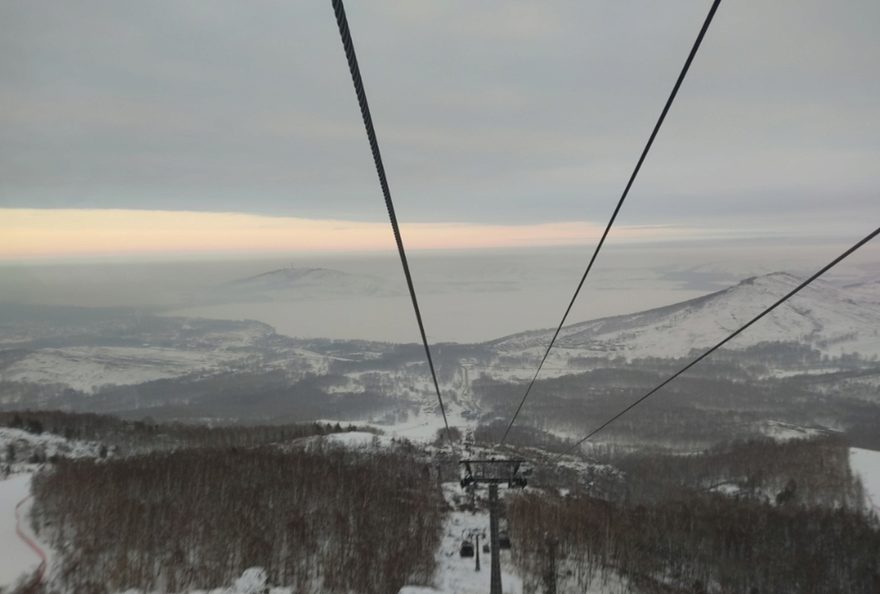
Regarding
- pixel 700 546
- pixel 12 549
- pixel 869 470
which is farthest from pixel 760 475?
pixel 12 549

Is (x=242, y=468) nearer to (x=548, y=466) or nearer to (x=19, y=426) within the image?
(x=19, y=426)

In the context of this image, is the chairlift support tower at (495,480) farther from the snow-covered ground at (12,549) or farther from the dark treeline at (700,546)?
the dark treeline at (700,546)

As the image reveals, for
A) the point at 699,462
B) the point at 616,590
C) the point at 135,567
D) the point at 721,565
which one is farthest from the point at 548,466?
the point at 135,567

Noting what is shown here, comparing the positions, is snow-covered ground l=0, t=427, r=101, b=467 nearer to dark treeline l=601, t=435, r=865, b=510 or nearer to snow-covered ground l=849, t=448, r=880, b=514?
dark treeline l=601, t=435, r=865, b=510

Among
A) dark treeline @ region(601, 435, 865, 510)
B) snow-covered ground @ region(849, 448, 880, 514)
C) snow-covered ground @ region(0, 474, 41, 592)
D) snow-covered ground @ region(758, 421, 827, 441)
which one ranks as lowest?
snow-covered ground @ region(758, 421, 827, 441)

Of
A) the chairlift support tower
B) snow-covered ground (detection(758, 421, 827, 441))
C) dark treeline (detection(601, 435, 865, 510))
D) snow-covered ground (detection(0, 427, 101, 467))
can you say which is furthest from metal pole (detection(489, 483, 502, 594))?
snow-covered ground (detection(758, 421, 827, 441))

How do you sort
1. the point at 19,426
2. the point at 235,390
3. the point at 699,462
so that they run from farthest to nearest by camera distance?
the point at 235,390 → the point at 699,462 → the point at 19,426
